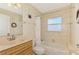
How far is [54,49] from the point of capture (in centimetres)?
150

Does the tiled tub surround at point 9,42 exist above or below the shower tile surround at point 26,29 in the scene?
below

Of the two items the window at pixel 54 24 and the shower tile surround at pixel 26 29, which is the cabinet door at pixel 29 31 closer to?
the shower tile surround at pixel 26 29

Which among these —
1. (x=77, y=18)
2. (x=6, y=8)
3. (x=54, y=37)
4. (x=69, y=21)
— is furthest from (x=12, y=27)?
(x=77, y=18)

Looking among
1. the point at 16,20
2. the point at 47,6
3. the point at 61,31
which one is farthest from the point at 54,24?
the point at 16,20

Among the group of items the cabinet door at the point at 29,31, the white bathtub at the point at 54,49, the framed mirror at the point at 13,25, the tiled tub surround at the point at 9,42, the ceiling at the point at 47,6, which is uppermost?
the ceiling at the point at 47,6

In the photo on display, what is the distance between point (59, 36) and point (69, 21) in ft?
0.87

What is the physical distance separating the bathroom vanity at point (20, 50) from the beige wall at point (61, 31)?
0.25 metres

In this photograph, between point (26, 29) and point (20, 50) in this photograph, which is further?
point (26, 29)

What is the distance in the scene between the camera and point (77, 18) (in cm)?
148

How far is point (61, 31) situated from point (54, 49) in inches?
11.4

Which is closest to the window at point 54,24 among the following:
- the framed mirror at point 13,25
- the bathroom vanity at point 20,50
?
the bathroom vanity at point 20,50

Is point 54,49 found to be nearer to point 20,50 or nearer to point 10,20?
point 20,50

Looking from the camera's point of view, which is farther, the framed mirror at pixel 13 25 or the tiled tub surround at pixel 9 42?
the framed mirror at pixel 13 25

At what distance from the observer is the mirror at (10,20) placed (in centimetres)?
143
